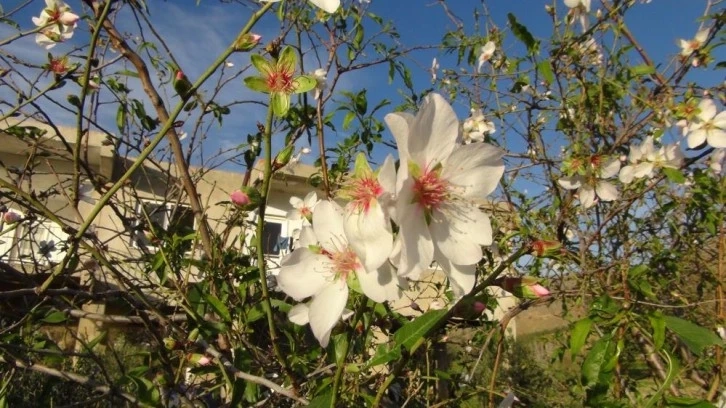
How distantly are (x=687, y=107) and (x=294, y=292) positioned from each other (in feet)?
7.64

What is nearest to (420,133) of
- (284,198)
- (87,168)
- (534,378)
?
(87,168)

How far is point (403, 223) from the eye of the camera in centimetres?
80

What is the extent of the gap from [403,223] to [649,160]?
216 cm

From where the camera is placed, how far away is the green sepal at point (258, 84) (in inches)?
39.9

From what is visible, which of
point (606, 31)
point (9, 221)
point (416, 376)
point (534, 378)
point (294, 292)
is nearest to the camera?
point (294, 292)

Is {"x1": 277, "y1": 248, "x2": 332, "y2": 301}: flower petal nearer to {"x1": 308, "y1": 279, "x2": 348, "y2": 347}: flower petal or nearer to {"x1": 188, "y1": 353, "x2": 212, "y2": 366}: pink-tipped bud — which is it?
{"x1": 308, "y1": 279, "x2": 348, "y2": 347}: flower petal

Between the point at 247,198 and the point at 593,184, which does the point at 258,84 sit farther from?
the point at 593,184

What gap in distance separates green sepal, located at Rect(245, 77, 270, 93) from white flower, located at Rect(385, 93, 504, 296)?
311mm

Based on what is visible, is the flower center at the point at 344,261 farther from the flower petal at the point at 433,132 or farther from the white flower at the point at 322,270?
the flower petal at the point at 433,132

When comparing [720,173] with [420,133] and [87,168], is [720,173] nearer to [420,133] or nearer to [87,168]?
[420,133]

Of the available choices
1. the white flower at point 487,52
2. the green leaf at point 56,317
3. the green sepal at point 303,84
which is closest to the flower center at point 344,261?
the green sepal at point 303,84

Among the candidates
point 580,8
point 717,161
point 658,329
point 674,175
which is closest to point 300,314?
point 658,329

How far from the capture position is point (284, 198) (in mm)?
7207

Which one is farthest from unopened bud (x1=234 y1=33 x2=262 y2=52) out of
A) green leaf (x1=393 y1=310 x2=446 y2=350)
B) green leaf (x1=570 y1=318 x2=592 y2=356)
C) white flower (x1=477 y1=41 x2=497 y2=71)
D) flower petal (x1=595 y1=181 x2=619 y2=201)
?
white flower (x1=477 y1=41 x2=497 y2=71)
